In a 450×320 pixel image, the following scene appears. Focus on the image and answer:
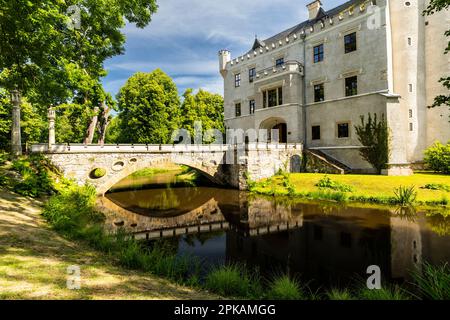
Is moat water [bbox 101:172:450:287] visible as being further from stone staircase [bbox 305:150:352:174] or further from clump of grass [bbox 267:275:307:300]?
stone staircase [bbox 305:150:352:174]

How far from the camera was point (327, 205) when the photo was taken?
14.8m

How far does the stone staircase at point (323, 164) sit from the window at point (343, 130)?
87.1 inches


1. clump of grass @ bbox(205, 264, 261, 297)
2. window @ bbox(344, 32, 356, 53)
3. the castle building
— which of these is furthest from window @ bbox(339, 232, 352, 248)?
window @ bbox(344, 32, 356, 53)

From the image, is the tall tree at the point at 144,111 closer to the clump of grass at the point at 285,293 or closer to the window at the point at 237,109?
the window at the point at 237,109

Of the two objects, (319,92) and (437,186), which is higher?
(319,92)

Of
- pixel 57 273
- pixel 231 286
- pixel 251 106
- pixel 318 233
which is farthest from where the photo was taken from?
pixel 251 106

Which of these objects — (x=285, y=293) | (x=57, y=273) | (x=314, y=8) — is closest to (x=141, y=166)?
(x=57, y=273)

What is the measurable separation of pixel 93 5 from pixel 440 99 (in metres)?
15.8

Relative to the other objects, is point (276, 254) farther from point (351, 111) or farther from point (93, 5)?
point (351, 111)

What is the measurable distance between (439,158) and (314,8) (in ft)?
63.8

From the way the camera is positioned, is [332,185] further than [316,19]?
No

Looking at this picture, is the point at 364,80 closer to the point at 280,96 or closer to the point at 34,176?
the point at 280,96

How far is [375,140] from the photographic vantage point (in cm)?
1930
